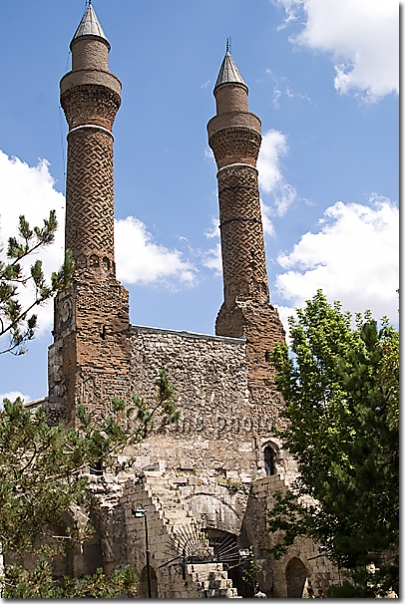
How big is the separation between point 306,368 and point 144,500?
4.32 meters

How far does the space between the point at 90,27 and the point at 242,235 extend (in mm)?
7078

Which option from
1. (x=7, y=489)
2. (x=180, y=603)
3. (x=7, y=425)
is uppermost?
(x=7, y=425)

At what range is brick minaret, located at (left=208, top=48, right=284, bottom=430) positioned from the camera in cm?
1967

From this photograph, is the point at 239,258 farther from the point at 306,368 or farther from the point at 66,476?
the point at 66,476

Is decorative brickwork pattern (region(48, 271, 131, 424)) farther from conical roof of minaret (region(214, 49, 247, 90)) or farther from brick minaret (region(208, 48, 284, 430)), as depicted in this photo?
conical roof of minaret (region(214, 49, 247, 90))

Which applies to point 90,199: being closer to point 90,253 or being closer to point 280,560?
point 90,253

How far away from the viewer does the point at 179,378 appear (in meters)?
18.0

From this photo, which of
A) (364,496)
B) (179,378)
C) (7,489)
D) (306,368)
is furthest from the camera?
(179,378)

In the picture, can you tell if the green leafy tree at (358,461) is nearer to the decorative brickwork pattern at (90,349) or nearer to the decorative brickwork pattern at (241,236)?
the decorative brickwork pattern at (90,349)

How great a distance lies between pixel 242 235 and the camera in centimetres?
2092

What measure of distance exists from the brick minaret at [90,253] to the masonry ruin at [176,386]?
0.03 m

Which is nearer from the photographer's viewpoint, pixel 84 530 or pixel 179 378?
pixel 84 530

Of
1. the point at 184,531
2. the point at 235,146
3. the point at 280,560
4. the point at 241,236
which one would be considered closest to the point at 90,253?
the point at 241,236

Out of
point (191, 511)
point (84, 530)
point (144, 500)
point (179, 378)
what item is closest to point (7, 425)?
point (84, 530)
